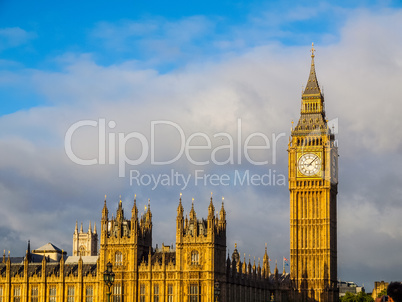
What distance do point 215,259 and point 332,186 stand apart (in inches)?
1749

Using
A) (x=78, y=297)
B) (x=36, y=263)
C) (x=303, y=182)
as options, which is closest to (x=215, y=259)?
(x=78, y=297)

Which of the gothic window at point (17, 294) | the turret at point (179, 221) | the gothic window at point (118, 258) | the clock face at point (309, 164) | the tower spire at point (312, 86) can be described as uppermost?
the tower spire at point (312, 86)

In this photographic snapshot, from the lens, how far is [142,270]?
12375 cm

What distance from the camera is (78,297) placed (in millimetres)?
126312

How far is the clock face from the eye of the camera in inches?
6211

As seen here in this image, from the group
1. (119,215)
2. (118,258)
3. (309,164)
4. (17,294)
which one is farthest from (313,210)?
(17,294)

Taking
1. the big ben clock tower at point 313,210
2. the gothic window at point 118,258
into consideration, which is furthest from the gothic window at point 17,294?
the big ben clock tower at point 313,210

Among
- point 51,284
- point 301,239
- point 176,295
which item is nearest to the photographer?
point 176,295

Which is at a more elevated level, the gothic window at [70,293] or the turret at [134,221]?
the turret at [134,221]

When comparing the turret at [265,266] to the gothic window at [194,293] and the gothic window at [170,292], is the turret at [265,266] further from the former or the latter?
the gothic window at [170,292]

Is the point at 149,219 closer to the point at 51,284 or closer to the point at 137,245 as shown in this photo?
the point at 137,245

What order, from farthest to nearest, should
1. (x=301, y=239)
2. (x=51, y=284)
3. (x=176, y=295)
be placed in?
(x=301, y=239) → (x=51, y=284) → (x=176, y=295)

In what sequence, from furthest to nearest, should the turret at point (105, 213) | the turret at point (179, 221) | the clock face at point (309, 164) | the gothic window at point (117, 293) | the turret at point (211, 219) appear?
the clock face at point (309, 164) → the turret at point (105, 213) → the gothic window at point (117, 293) → the turret at point (179, 221) → the turret at point (211, 219)

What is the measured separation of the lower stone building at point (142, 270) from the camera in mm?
120688
